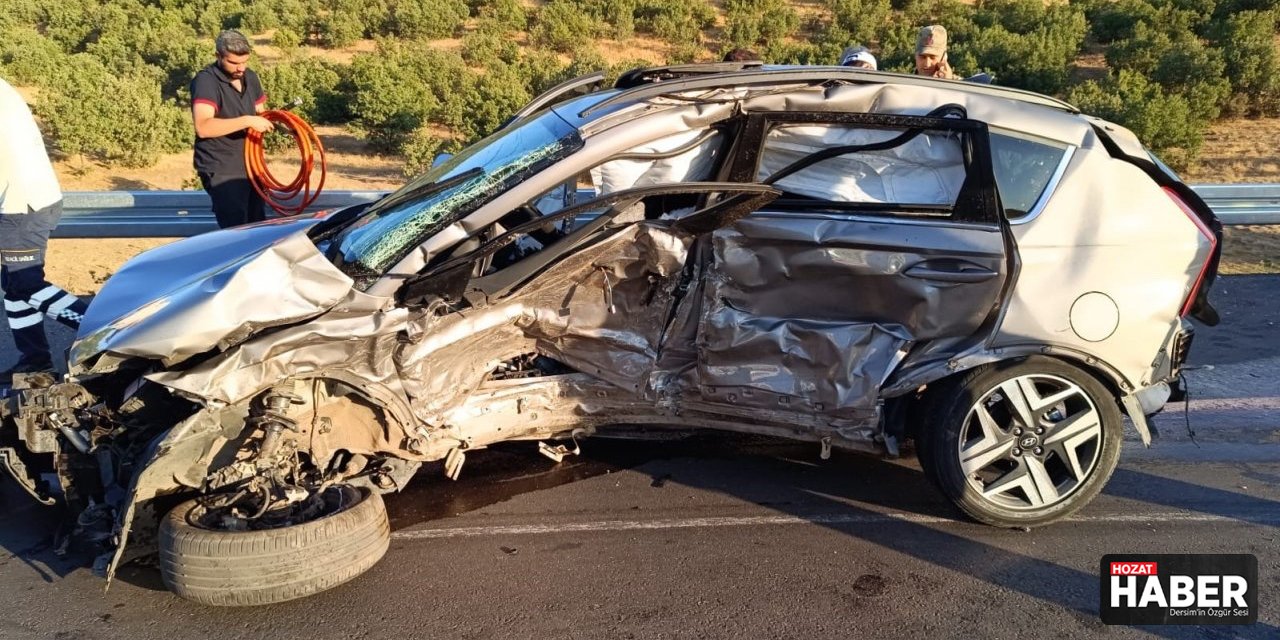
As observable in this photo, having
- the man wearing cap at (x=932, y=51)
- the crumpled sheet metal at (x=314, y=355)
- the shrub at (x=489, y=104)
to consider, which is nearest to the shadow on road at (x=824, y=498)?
the crumpled sheet metal at (x=314, y=355)

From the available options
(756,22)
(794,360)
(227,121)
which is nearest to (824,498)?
(794,360)

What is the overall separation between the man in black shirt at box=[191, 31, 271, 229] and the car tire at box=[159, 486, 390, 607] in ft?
11.8

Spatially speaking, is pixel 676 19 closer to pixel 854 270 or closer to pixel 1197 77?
pixel 1197 77

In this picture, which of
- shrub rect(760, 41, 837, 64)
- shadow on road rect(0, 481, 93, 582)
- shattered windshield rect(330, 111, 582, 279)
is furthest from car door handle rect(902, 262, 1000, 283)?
shrub rect(760, 41, 837, 64)

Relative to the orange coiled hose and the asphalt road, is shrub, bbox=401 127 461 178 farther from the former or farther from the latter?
the asphalt road

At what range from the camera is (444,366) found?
368 centimetres

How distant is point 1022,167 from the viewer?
12.5ft

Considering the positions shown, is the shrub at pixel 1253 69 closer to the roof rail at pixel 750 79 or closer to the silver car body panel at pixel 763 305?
the roof rail at pixel 750 79

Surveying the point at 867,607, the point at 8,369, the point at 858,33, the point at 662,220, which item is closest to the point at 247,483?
the point at 662,220

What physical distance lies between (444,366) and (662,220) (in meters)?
1.11

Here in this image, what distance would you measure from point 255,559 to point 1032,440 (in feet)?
10.2

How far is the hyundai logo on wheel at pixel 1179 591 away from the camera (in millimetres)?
3139

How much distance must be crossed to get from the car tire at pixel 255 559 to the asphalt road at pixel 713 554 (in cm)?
11

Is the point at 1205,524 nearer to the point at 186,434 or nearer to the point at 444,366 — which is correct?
the point at 444,366
